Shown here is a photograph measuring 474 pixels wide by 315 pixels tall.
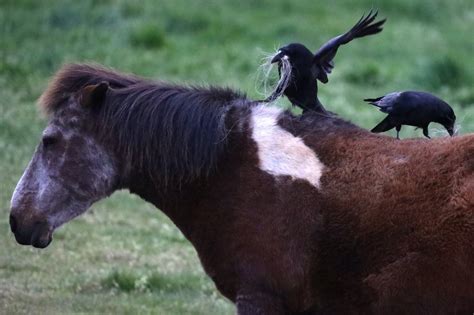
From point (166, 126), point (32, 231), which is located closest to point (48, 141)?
point (32, 231)

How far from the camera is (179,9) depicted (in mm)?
17094

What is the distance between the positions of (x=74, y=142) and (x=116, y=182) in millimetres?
292

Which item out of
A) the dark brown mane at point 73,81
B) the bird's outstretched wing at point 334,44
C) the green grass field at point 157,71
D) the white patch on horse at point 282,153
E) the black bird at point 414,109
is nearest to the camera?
the white patch on horse at point 282,153

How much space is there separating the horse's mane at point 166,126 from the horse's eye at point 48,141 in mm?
175

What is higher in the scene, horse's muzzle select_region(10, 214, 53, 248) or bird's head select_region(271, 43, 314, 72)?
bird's head select_region(271, 43, 314, 72)

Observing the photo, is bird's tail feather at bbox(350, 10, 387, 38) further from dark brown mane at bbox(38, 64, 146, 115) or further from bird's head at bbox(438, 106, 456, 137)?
dark brown mane at bbox(38, 64, 146, 115)

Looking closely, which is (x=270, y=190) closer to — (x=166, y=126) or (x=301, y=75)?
(x=166, y=126)

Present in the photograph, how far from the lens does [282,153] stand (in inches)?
229

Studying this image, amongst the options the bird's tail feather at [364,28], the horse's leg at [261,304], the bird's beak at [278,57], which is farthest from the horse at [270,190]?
the bird's tail feather at [364,28]

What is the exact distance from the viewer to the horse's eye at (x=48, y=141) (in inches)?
237

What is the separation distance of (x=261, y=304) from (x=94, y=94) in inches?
53.2

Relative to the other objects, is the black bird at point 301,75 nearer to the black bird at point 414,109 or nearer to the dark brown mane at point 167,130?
the black bird at point 414,109

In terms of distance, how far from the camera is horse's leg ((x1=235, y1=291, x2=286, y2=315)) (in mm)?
5629

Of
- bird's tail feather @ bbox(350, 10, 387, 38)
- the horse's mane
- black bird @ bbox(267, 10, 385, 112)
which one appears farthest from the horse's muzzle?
bird's tail feather @ bbox(350, 10, 387, 38)
